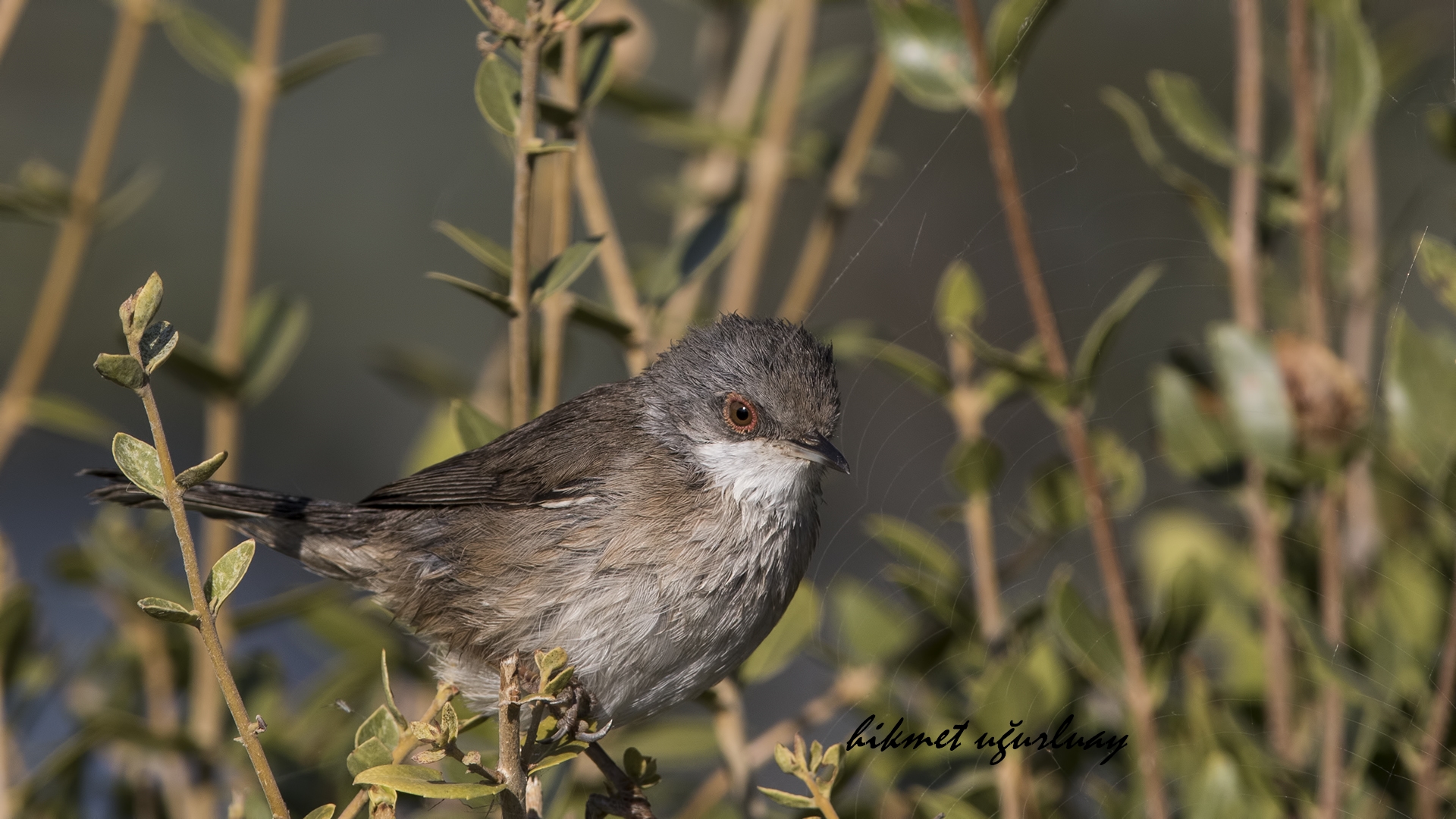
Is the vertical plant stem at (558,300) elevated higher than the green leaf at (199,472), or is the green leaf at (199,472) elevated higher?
the vertical plant stem at (558,300)

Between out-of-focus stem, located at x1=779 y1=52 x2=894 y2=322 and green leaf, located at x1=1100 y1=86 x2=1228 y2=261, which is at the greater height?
out-of-focus stem, located at x1=779 y1=52 x2=894 y2=322

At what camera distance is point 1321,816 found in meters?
2.48

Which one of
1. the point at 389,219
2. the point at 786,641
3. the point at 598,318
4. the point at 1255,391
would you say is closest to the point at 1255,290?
the point at 1255,391

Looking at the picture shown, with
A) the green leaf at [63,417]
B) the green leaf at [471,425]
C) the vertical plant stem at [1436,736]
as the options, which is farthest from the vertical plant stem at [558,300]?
the vertical plant stem at [1436,736]

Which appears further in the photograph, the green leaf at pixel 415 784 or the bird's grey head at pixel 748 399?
the bird's grey head at pixel 748 399

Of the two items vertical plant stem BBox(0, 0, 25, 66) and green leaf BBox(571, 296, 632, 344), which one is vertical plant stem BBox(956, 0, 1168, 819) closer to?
green leaf BBox(571, 296, 632, 344)

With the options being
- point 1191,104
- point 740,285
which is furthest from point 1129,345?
point 1191,104

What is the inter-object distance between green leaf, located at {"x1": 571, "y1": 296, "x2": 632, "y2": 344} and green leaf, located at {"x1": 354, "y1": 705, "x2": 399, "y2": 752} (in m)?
0.97

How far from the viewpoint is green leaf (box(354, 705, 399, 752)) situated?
2.04m

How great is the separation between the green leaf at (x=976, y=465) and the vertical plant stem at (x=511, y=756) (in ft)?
4.22

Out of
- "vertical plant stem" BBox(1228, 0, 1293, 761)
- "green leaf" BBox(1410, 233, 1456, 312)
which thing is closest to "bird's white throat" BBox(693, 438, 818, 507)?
"vertical plant stem" BBox(1228, 0, 1293, 761)

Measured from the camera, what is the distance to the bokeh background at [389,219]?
477 centimetres

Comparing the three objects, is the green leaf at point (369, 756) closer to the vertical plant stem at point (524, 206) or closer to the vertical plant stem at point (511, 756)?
the vertical plant stem at point (511, 756)

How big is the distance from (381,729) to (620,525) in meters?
0.85
